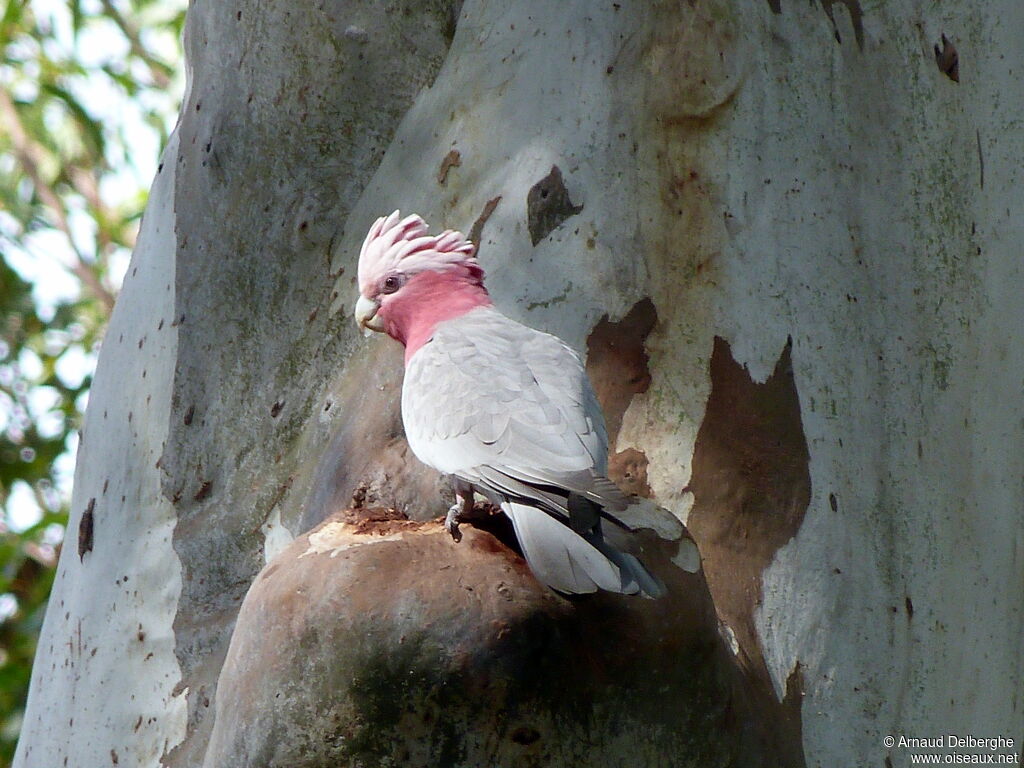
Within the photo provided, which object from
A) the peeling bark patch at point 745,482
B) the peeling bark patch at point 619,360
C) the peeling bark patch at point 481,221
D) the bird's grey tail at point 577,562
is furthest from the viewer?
the peeling bark patch at point 481,221

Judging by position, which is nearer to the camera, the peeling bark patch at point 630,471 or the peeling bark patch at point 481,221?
the peeling bark patch at point 630,471

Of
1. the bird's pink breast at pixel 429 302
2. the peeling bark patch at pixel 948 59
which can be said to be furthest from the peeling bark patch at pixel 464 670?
the peeling bark patch at pixel 948 59

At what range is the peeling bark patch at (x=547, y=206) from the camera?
259 cm

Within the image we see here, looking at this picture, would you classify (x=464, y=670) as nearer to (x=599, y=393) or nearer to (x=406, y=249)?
(x=599, y=393)

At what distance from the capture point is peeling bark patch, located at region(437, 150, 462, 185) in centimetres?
282

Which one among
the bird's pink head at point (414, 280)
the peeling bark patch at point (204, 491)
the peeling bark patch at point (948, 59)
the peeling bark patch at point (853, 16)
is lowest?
the peeling bark patch at point (204, 491)

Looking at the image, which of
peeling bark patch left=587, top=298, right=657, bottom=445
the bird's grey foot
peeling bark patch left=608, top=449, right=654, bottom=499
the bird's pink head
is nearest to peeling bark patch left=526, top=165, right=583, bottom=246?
the bird's pink head

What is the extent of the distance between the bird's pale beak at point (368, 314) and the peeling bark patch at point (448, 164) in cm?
39

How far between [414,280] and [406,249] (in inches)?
2.9

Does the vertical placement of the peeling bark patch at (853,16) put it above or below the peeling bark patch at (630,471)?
above

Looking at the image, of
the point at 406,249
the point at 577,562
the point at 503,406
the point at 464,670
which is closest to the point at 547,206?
the point at 406,249

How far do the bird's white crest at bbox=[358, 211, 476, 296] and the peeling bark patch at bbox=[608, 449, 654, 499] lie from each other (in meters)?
0.57

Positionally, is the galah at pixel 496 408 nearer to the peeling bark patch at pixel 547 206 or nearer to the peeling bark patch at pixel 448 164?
the peeling bark patch at pixel 547 206

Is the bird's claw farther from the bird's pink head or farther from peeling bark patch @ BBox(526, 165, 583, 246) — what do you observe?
peeling bark patch @ BBox(526, 165, 583, 246)
